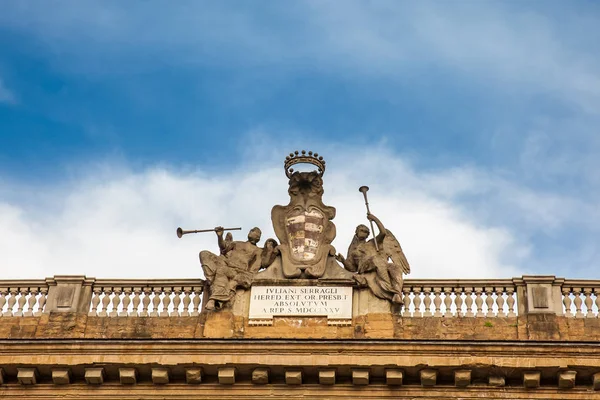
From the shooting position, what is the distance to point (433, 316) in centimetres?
2617

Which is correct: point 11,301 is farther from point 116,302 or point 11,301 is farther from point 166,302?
point 166,302

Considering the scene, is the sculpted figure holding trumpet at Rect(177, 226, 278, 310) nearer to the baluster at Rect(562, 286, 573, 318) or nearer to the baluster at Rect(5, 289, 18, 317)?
the baluster at Rect(5, 289, 18, 317)

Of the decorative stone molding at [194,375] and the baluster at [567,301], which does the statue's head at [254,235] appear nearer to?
the decorative stone molding at [194,375]

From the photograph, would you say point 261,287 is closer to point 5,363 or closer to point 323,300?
point 323,300

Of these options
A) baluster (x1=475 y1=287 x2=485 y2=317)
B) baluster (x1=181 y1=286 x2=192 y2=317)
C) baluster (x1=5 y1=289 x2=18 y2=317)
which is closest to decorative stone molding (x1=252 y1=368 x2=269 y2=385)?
baluster (x1=181 y1=286 x2=192 y2=317)

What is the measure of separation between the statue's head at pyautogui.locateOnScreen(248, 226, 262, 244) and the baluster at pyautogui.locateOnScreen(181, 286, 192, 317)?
1.43 m

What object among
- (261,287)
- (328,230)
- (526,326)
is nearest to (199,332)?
(261,287)

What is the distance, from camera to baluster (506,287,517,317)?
2612cm

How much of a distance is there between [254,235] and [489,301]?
14.2 feet

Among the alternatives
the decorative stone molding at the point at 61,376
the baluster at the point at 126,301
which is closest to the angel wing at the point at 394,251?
the baluster at the point at 126,301

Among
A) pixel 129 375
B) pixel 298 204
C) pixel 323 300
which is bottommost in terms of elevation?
pixel 129 375

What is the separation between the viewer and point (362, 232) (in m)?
27.1

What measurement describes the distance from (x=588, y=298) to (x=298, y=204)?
5.44 m

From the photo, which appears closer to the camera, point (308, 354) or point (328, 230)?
point (308, 354)
